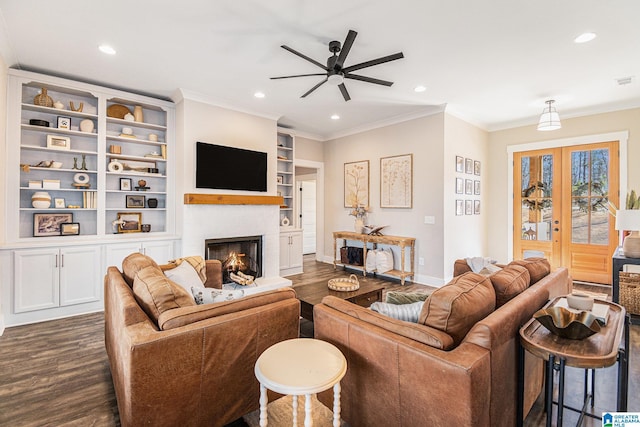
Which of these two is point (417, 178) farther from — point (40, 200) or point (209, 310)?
point (40, 200)

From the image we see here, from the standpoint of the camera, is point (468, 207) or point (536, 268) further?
point (468, 207)

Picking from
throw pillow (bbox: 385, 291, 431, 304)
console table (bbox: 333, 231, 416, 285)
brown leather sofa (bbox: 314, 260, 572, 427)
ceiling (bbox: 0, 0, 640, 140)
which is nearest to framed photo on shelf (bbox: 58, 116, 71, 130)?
ceiling (bbox: 0, 0, 640, 140)

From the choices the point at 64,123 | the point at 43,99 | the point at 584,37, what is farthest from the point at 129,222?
the point at 584,37

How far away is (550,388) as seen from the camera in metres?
1.42

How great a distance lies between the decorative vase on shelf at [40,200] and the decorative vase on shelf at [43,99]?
1049 millimetres

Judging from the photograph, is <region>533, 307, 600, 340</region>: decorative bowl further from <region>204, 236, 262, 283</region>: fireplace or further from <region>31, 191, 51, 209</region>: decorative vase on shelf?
<region>31, 191, 51, 209</region>: decorative vase on shelf

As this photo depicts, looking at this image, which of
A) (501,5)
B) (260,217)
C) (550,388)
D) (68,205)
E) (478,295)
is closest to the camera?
(550,388)

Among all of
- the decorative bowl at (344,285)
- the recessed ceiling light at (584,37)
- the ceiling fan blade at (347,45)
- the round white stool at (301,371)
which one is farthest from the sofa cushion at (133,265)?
the recessed ceiling light at (584,37)

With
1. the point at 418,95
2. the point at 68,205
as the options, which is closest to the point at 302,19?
the point at 418,95

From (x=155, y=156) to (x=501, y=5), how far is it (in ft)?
14.4

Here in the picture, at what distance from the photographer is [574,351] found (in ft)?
4.38

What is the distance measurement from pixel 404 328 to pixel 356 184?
483 cm

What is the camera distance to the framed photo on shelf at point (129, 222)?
418 centimetres

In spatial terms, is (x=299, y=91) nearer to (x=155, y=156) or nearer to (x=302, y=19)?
(x=302, y=19)
